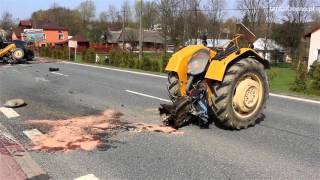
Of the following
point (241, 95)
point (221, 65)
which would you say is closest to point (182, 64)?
point (221, 65)

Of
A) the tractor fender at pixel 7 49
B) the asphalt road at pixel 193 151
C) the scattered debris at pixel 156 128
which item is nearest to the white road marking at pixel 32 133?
the asphalt road at pixel 193 151

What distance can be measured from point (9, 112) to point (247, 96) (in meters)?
5.20

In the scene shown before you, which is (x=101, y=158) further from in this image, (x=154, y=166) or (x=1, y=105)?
(x=1, y=105)

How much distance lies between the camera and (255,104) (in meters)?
7.93

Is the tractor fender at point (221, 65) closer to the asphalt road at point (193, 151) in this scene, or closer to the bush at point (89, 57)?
the asphalt road at point (193, 151)

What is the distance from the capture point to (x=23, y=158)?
586cm

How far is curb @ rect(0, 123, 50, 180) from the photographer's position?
528 centimetres

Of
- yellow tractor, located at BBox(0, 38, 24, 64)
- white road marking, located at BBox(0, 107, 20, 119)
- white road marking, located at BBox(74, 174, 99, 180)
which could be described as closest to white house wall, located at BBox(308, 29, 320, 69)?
yellow tractor, located at BBox(0, 38, 24, 64)

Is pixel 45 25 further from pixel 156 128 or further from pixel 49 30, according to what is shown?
pixel 156 128

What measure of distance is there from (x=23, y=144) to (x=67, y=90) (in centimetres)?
714

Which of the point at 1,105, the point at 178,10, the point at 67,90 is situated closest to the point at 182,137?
the point at 1,105

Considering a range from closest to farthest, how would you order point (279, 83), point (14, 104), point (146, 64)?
1. point (14, 104)
2. point (279, 83)
3. point (146, 64)

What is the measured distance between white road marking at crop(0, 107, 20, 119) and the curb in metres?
1.73

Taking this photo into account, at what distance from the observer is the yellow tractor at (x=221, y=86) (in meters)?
7.33
